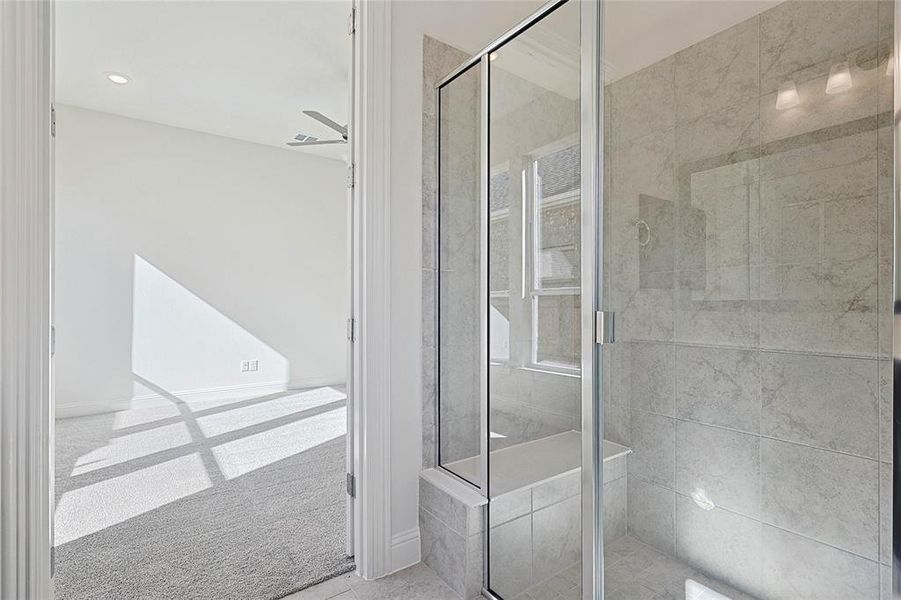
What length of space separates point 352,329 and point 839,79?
67.2 inches

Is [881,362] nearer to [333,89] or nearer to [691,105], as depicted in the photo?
[691,105]

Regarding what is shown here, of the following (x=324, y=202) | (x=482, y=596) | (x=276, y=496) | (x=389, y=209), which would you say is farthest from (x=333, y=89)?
(x=482, y=596)

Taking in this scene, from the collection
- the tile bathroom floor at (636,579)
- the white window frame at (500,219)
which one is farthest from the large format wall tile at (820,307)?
the white window frame at (500,219)

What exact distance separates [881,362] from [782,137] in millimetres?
656

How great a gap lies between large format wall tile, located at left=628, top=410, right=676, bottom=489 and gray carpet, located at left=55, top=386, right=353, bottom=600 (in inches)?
48.2

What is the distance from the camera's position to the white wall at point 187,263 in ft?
13.8

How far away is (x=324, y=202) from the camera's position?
5641mm

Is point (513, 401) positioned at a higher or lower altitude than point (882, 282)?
lower

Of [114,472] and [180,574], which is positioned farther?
[114,472]

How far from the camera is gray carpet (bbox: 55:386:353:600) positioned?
5.77ft

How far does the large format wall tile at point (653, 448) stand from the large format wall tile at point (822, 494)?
24cm

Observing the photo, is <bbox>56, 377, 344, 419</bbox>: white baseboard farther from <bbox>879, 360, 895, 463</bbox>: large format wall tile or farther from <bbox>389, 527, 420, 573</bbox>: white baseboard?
<bbox>879, 360, 895, 463</bbox>: large format wall tile

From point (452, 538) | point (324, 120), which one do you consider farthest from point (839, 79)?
point (324, 120)

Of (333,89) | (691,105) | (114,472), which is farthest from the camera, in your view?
(333,89)
